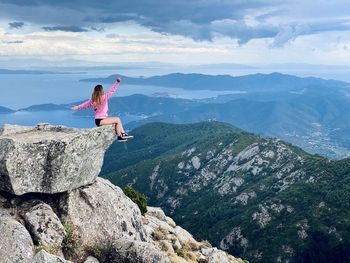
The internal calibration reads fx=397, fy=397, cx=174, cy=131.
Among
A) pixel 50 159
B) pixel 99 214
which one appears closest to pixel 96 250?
pixel 99 214

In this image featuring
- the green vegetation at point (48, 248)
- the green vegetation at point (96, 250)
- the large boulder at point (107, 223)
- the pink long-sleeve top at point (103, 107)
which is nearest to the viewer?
the green vegetation at point (48, 248)

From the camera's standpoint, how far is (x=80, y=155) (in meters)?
30.9

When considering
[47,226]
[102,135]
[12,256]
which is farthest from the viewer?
[102,135]

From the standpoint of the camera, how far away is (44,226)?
Answer: 27.1 m

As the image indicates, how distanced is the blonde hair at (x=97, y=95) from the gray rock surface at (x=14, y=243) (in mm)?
10803

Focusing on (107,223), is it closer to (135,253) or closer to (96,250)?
(96,250)

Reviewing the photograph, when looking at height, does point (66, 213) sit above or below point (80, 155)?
below

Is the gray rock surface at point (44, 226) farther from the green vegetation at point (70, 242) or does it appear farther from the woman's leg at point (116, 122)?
the woman's leg at point (116, 122)

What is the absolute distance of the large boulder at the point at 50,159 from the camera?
27.5 m

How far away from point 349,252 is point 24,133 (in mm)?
174361

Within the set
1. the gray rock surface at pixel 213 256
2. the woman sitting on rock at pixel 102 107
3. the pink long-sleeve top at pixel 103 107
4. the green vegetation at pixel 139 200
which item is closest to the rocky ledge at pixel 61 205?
the woman sitting on rock at pixel 102 107

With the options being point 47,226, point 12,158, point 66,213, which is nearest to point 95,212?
point 66,213

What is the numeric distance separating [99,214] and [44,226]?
4.94m

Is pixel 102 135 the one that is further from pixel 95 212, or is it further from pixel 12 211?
pixel 12 211
